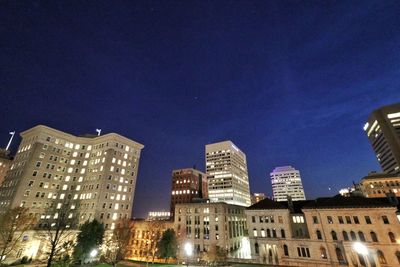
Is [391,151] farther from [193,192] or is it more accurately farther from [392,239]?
[193,192]

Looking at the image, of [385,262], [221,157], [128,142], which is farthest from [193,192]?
[385,262]

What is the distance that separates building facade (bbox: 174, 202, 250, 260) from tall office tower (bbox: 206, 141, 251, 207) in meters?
73.9

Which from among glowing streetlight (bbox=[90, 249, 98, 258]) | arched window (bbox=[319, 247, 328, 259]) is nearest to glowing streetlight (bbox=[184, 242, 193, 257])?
glowing streetlight (bbox=[90, 249, 98, 258])

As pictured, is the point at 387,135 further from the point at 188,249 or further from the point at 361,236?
the point at 188,249

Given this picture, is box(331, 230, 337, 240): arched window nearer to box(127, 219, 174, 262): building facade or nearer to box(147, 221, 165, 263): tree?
box(127, 219, 174, 262): building facade

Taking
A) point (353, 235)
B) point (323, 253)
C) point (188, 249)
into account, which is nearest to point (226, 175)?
point (188, 249)

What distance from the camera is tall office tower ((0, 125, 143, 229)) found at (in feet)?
226

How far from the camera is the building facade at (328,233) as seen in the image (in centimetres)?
4262

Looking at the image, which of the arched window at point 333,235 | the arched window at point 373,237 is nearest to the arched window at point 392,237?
the arched window at point 373,237

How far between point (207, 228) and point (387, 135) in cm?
15282

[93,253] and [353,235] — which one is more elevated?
[353,235]

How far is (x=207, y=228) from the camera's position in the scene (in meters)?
67.9

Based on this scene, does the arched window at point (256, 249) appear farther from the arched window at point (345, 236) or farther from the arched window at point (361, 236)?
the arched window at point (361, 236)

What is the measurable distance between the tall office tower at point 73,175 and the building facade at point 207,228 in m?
27.8
